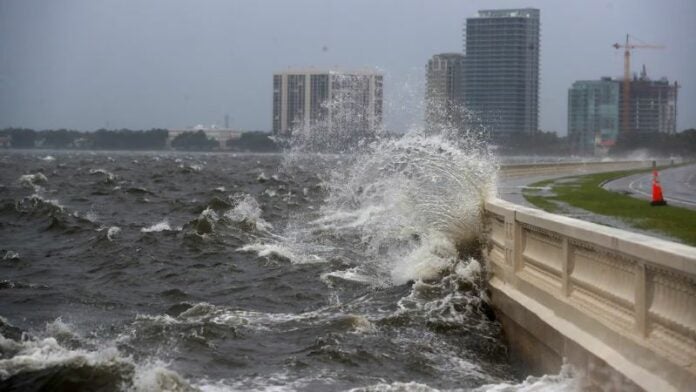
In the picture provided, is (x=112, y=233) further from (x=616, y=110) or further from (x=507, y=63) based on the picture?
(x=616, y=110)

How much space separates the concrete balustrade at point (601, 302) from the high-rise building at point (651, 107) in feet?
515

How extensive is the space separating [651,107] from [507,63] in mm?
77958

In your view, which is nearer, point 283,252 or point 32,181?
point 283,252

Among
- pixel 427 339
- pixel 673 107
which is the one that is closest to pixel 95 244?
pixel 427 339

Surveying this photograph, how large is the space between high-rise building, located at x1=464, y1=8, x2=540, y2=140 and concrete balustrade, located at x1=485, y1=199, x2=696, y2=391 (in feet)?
252

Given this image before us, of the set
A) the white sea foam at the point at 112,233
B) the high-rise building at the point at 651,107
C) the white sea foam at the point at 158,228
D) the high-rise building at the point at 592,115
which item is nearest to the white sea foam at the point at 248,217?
the white sea foam at the point at 158,228

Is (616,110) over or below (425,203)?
over

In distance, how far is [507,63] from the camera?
9862 cm

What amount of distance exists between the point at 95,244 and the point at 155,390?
11.9m

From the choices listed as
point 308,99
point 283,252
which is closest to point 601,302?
point 283,252

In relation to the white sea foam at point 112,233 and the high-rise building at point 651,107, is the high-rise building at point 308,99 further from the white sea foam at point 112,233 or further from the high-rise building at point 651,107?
the high-rise building at point 651,107

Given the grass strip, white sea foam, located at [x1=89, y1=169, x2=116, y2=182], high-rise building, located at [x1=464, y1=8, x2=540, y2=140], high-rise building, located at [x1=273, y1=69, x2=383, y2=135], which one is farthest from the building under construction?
the grass strip

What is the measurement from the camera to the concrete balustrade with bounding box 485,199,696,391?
20.7 ft

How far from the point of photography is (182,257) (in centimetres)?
1762
